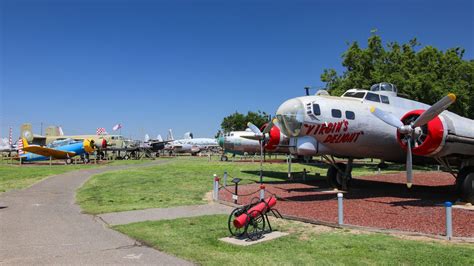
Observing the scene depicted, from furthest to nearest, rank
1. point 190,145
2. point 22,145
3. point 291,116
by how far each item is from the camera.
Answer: point 190,145 < point 22,145 < point 291,116

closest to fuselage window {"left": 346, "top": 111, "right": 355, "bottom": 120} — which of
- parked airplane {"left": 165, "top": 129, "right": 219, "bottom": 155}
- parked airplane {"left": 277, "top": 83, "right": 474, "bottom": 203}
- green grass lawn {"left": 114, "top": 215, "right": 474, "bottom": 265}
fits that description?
parked airplane {"left": 277, "top": 83, "right": 474, "bottom": 203}

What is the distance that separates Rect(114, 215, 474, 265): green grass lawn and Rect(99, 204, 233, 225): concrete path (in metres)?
1.36

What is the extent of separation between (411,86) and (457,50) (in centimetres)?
1085

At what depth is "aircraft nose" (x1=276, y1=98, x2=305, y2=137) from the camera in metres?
14.7

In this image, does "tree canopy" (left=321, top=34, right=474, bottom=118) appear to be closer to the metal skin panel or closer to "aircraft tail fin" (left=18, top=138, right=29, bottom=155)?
the metal skin panel

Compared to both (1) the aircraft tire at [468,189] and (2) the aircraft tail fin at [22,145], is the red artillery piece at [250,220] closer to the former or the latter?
(1) the aircraft tire at [468,189]

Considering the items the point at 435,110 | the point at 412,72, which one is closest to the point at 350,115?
the point at 435,110

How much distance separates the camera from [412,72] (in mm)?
33656

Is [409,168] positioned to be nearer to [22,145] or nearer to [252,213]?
[252,213]

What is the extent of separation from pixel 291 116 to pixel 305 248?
783cm

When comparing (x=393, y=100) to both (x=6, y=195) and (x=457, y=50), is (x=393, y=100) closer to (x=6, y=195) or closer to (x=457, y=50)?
(x=6, y=195)

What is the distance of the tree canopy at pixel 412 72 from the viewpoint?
30.9 m

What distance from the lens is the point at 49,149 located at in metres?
44.2

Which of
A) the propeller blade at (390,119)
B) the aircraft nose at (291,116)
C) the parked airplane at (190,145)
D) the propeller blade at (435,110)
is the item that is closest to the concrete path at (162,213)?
the aircraft nose at (291,116)
